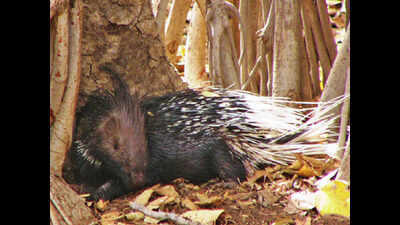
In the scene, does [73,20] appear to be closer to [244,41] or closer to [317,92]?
[244,41]

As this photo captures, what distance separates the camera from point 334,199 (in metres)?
1.75

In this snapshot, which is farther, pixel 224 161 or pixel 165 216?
pixel 224 161

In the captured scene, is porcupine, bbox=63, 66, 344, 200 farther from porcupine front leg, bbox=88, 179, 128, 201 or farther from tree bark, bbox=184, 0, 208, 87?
tree bark, bbox=184, 0, 208, 87

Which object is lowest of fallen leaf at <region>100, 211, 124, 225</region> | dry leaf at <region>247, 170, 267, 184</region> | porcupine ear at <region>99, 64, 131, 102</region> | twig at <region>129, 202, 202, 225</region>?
fallen leaf at <region>100, 211, 124, 225</region>

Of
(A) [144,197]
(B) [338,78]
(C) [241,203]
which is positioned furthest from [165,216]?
(B) [338,78]

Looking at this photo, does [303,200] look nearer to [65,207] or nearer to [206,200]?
[206,200]

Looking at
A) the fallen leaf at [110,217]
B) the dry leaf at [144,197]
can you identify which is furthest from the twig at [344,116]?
the fallen leaf at [110,217]

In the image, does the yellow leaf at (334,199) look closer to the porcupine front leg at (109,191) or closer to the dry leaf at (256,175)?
the dry leaf at (256,175)

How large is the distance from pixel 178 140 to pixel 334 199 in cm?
87

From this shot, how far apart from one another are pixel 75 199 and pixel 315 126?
1.21 m

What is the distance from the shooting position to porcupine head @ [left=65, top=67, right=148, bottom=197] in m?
2.25

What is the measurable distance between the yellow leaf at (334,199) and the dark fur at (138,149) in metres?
0.53

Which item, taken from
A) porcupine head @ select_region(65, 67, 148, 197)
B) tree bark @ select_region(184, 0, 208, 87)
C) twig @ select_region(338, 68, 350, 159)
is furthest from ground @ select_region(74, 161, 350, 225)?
tree bark @ select_region(184, 0, 208, 87)

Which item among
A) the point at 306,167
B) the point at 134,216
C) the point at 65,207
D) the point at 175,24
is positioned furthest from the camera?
the point at 175,24
